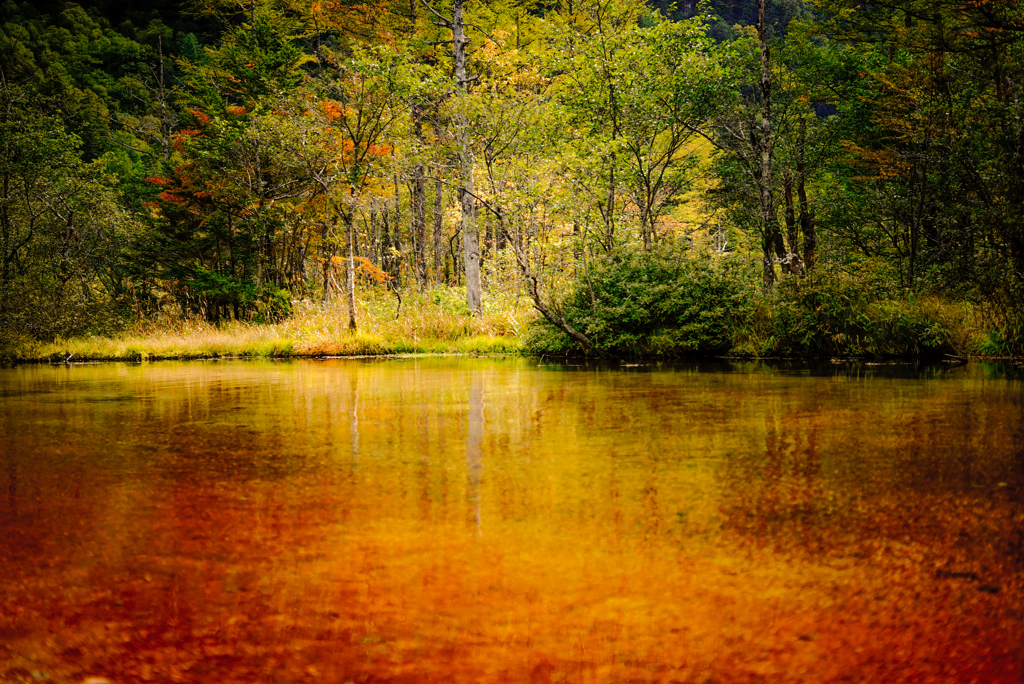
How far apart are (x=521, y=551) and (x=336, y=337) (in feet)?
48.1

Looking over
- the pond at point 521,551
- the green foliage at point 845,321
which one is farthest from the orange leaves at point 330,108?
the pond at point 521,551

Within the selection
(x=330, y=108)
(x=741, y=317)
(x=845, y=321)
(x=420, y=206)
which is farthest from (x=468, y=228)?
(x=845, y=321)

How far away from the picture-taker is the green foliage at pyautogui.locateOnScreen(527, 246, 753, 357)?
1196 centimetres

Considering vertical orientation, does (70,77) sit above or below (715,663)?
above

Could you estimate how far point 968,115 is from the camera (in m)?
14.0

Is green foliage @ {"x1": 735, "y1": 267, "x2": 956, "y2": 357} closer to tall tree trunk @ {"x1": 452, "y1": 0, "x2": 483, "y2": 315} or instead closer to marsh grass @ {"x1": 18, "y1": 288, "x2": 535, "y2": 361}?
marsh grass @ {"x1": 18, "y1": 288, "x2": 535, "y2": 361}

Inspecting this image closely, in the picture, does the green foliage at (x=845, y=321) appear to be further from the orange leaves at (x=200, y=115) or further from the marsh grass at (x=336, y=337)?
the orange leaves at (x=200, y=115)

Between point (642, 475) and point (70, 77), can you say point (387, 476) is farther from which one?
point (70, 77)

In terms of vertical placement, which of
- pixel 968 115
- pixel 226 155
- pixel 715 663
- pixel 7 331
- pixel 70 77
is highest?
pixel 70 77

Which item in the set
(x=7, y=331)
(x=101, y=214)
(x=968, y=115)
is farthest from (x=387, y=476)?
(x=101, y=214)

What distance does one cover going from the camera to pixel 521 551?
2.26 metres

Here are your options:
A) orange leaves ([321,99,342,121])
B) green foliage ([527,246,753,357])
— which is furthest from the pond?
orange leaves ([321,99,342,121])

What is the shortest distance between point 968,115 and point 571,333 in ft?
29.2

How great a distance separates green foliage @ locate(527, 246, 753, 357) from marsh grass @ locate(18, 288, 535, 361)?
2619mm
